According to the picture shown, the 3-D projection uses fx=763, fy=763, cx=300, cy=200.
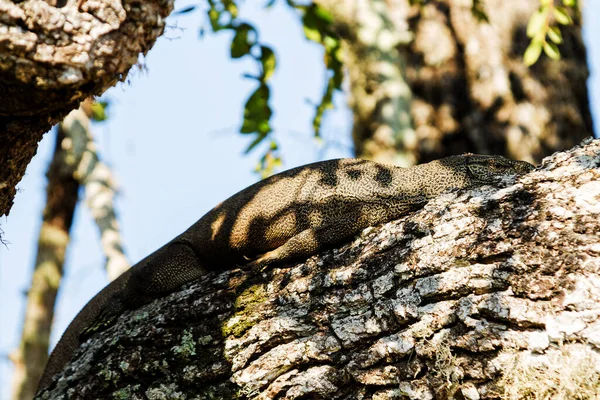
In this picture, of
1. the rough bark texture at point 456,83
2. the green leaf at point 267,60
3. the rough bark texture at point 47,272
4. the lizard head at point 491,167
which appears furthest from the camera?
the rough bark texture at point 47,272

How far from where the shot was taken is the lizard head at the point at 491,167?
4852 millimetres

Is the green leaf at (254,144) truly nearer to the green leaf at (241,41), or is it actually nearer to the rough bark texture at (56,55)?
the green leaf at (241,41)

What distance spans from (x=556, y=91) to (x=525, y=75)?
458mm

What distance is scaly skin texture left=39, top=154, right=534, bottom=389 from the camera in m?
5.02

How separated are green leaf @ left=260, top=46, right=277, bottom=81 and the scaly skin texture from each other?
1.25m

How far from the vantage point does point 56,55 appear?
3029 mm

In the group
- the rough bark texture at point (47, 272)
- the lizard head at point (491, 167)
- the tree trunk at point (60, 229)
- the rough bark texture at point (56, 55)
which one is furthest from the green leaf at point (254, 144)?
the rough bark texture at point (47, 272)

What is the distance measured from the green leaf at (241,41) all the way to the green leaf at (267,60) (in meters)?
0.12

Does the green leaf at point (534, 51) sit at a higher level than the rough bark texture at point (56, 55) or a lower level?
higher

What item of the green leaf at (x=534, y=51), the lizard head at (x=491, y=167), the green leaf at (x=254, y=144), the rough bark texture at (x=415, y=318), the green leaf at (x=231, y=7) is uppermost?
the green leaf at (x=231, y=7)

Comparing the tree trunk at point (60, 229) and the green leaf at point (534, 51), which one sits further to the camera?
the tree trunk at point (60, 229)

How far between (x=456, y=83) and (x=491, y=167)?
5.35 m

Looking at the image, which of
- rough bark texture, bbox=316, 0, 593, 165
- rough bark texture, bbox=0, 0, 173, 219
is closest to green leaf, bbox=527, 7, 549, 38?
rough bark texture, bbox=316, 0, 593, 165

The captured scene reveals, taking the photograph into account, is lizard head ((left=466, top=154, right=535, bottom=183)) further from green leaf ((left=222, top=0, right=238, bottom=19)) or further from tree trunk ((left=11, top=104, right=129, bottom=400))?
tree trunk ((left=11, top=104, right=129, bottom=400))
